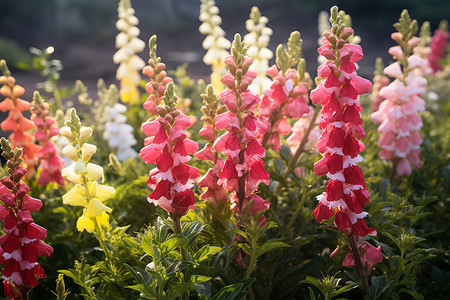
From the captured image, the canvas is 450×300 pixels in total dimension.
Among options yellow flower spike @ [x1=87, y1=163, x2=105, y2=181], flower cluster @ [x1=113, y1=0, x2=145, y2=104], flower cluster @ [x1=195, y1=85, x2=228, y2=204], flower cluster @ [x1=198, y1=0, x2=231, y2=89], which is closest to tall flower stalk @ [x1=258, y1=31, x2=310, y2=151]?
flower cluster @ [x1=195, y1=85, x2=228, y2=204]

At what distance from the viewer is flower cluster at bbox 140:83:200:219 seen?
5.15 feet

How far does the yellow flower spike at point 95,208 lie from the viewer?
1.78 meters

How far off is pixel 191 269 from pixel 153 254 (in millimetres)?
170

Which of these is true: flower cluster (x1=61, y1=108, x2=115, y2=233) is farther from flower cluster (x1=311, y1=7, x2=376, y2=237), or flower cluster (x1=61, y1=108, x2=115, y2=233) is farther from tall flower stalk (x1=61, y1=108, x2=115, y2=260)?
flower cluster (x1=311, y1=7, x2=376, y2=237)

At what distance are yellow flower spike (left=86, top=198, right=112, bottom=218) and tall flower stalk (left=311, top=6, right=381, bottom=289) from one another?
2.62 ft

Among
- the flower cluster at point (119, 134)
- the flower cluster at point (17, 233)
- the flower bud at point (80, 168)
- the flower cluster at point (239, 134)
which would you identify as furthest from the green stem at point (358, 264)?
the flower cluster at point (119, 134)

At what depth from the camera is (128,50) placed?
12.8ft

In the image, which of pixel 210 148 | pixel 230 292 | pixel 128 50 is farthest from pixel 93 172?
pixel 128 50

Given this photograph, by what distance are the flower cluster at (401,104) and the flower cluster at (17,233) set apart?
5.85 ft

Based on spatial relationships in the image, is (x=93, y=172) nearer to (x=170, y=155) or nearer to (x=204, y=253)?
(x=170, y=155)

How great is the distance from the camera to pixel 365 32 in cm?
1312

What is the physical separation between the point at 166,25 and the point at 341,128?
40.2ft

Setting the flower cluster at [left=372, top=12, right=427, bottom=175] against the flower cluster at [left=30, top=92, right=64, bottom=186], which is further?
the flower cluster at [left=372, top=12, right=427, bottom=175]

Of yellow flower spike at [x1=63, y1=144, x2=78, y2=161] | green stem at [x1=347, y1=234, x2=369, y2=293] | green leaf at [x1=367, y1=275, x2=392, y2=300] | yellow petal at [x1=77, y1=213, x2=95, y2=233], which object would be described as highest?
yellow flower spike at [x1=63, y1=144, x2=78, y2=161]
